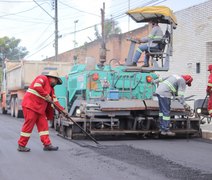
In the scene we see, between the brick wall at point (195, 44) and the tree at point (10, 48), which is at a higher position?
the tree at point (10, 48)

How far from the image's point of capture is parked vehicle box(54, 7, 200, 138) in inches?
395

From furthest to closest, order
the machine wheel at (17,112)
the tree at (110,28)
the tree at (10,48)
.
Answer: the tree at (10,48) → the tree at (110,28) → the machine wheel at (17,112)

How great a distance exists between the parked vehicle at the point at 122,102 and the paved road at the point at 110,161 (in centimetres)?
56

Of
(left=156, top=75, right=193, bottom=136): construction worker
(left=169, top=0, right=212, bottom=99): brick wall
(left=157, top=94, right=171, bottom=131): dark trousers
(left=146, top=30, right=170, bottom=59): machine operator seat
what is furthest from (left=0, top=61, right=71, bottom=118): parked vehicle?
(left=157, top=94, right=171, bottom=131): dark trousers

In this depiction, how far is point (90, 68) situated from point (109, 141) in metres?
1.94

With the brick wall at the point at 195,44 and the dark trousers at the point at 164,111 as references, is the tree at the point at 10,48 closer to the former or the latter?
the brick wall at the point at 195,44

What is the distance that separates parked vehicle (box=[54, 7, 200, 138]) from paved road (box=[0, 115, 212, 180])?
0.56 meters

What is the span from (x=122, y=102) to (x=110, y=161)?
10.1 feet

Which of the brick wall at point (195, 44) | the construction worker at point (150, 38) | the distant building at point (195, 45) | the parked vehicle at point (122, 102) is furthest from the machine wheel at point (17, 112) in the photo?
the construction worker at point (150, 38)

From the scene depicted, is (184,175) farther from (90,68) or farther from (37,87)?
(90,68)

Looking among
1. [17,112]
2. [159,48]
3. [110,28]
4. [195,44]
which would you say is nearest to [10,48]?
[110,28]

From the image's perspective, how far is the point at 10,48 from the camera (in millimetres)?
60875

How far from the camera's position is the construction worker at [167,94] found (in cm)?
1002

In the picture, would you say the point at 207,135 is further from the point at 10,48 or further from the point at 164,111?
the point at 10,48
